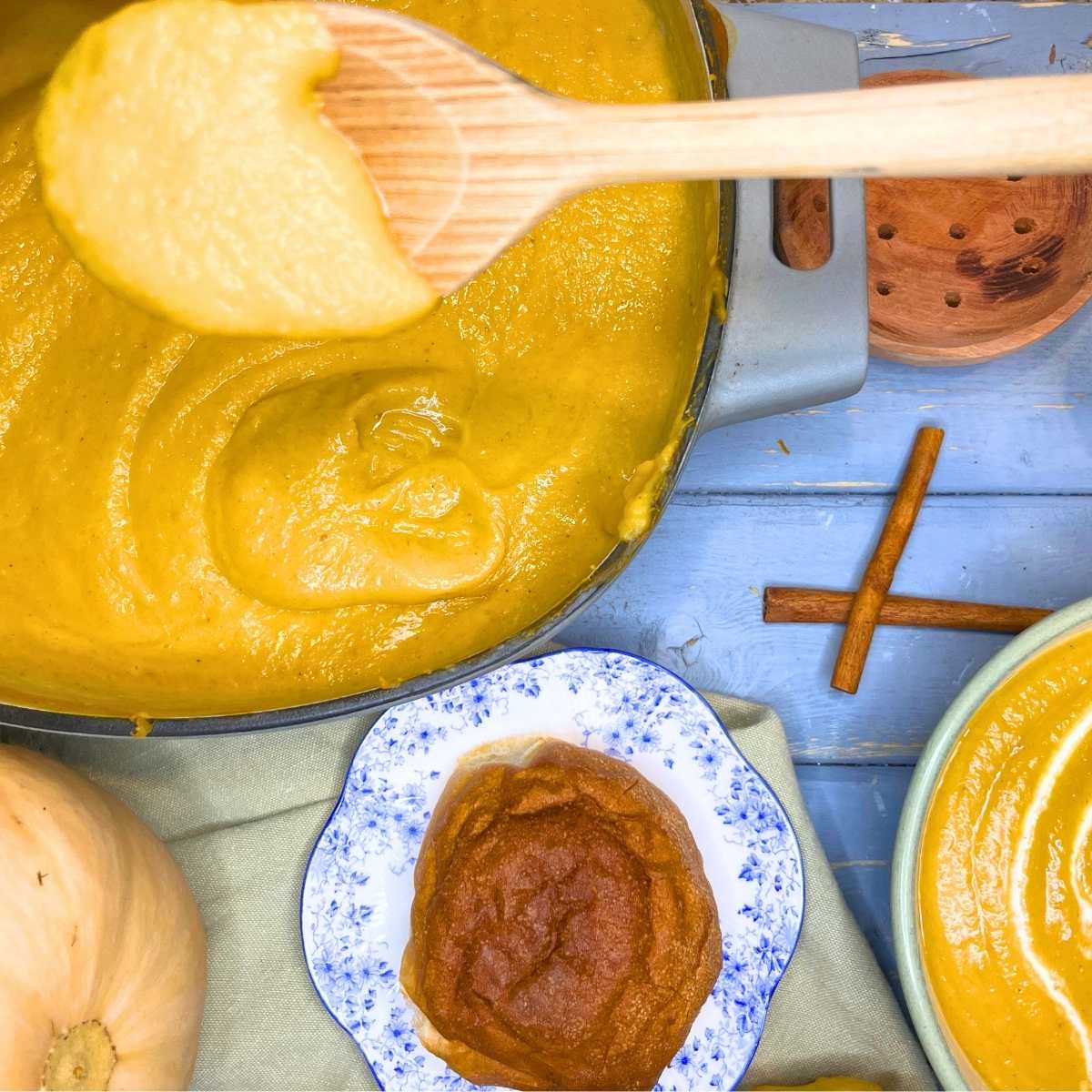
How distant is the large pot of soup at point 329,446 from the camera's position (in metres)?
1.12

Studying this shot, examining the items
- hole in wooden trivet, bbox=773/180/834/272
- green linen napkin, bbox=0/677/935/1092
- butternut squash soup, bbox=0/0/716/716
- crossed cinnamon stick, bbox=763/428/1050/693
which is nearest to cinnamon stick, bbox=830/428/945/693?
crossed cinnamon stick, bbox=763/428/1050/693

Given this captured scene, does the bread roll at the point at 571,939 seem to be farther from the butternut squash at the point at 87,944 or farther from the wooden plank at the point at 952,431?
the wooden plank at the point at 952,431

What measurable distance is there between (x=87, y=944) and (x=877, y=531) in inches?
40.5

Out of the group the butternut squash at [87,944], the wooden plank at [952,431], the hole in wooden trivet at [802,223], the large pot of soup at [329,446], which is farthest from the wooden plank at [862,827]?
the butternut squash at [87,944]

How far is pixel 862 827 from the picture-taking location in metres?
1.37

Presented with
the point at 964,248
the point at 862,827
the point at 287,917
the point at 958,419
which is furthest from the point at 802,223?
the point at 287,917

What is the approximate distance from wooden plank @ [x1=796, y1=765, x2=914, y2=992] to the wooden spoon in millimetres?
830

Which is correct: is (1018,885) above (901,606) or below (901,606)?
below

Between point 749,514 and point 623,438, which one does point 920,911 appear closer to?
point 749,514

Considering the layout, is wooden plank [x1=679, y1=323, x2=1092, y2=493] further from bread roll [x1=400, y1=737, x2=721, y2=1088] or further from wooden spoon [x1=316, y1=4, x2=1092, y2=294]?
wooden spoon [x1=316, y1=4, x2=1092, y2=294]

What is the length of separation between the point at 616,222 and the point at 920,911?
2.74 feet

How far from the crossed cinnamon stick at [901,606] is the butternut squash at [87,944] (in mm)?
839

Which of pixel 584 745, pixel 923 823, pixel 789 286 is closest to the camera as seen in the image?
pixel 789 286

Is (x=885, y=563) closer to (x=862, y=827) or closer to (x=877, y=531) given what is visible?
(x=877, y=531)
